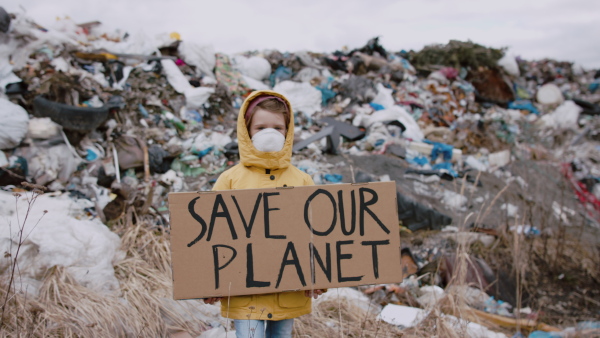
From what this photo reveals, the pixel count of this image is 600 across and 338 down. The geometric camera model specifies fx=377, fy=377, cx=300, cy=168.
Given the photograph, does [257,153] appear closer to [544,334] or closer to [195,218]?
[195,218]

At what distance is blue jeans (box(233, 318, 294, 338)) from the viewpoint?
144cm

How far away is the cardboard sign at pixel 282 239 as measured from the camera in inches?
52.9

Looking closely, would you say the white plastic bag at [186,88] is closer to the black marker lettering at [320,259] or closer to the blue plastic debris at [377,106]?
the blue plastic debris at [377,106]

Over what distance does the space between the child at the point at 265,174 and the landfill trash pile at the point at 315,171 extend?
17cm

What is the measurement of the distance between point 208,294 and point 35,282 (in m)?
1.53

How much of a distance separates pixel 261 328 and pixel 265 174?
0.60 meters

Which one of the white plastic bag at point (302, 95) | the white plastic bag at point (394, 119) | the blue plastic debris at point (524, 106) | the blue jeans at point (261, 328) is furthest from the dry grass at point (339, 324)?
the blue plastic debris at point (524, 106)

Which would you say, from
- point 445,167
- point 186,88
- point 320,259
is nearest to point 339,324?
point 320,259

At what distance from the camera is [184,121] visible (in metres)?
6.23

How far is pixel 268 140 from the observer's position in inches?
57.9

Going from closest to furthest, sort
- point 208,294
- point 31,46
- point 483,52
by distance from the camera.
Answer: point 208,294
point 31,46
point 483,52

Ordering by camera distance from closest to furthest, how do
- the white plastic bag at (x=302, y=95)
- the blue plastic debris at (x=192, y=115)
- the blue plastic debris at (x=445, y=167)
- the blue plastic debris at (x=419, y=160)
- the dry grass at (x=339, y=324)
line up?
the dry grass at (x=339, y=324), the blue plastic debris at (x=445, y=167), the blue plastic debris at (x=419, y=160), the blue plastic debris at (x=192, y=115), the white plastic bag at (x=302, y=95)

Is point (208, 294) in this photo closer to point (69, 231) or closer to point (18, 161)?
point (69, 231)

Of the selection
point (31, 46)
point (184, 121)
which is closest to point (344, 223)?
point (184, 121)
